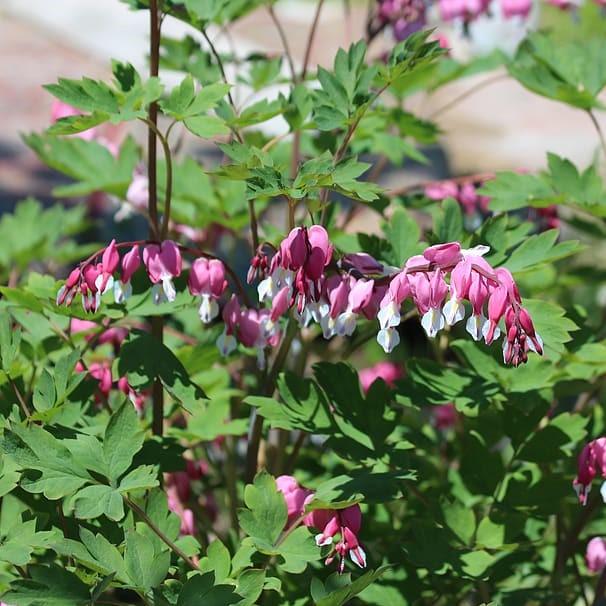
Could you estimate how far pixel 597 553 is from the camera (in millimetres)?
1876

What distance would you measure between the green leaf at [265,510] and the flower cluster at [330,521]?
0.05 m

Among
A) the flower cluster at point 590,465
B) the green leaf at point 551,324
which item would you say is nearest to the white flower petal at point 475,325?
the green leaf at point 551,324

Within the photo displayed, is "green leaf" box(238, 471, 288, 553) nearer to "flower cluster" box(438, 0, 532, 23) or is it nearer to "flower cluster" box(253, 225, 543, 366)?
"flower cluster" box(253, 225, 543, 366)

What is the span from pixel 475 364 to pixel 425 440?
0.20 meters

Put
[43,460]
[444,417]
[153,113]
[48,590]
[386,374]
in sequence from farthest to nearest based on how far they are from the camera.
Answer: [444,417]
[386,374]
[153,113]
[43,460]
[48,590]

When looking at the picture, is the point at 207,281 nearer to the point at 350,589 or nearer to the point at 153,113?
the point at 153,113

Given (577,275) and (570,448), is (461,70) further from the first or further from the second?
(570,448)

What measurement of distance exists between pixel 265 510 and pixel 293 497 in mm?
126

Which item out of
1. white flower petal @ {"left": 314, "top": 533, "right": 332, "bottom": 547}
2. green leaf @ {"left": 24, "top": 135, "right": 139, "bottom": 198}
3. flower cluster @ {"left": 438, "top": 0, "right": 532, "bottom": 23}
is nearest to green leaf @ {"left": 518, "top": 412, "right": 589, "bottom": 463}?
white flower petal @ {"left": 314, "top": 533, "right": 332, "bottom": 547}

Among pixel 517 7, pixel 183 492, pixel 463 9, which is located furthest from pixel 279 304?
pixel 517 7

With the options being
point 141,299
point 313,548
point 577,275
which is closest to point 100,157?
point 141,299

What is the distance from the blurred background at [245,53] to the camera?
5.71 meters

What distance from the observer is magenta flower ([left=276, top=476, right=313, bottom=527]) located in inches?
62.4

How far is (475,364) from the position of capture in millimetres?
1836
